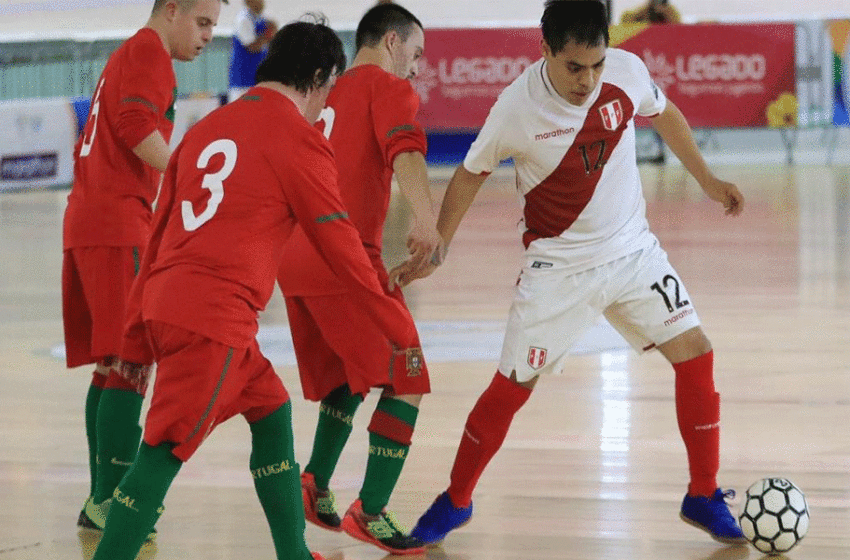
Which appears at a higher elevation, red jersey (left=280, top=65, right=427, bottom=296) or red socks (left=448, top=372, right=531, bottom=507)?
red jersey (left=280, top=65, right=427, bottom=296)

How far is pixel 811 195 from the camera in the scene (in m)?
12.9

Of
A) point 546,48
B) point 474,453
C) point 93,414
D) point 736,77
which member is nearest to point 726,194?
point 546,48

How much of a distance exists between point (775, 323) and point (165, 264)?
4.67 meters

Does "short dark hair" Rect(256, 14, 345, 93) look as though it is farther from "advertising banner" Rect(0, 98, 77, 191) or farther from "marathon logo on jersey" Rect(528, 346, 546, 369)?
"advertising banner" Rect(0, 98, 77, 191)

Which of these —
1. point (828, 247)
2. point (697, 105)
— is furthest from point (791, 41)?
point (828, 247)

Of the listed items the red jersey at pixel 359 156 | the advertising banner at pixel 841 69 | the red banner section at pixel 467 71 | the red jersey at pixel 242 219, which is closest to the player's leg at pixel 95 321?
the red jersey at pixel 359 156

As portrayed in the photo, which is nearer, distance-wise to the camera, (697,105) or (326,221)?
(326,221)

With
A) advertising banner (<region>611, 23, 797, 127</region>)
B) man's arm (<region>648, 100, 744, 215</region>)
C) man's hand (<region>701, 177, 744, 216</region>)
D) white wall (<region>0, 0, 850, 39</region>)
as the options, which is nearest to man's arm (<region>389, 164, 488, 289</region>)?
man's arm (<region>648, 100, 744, 215</region>)

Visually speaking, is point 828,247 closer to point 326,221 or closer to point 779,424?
point 779,424

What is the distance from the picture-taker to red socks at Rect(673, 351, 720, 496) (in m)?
4.03

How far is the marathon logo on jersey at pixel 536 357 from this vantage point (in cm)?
398

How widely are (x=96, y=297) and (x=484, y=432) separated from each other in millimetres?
1153

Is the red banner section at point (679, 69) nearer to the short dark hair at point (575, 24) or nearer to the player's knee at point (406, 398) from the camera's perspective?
the player's knee at point (406, 398)

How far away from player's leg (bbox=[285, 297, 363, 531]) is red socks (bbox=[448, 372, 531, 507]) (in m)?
0.35
